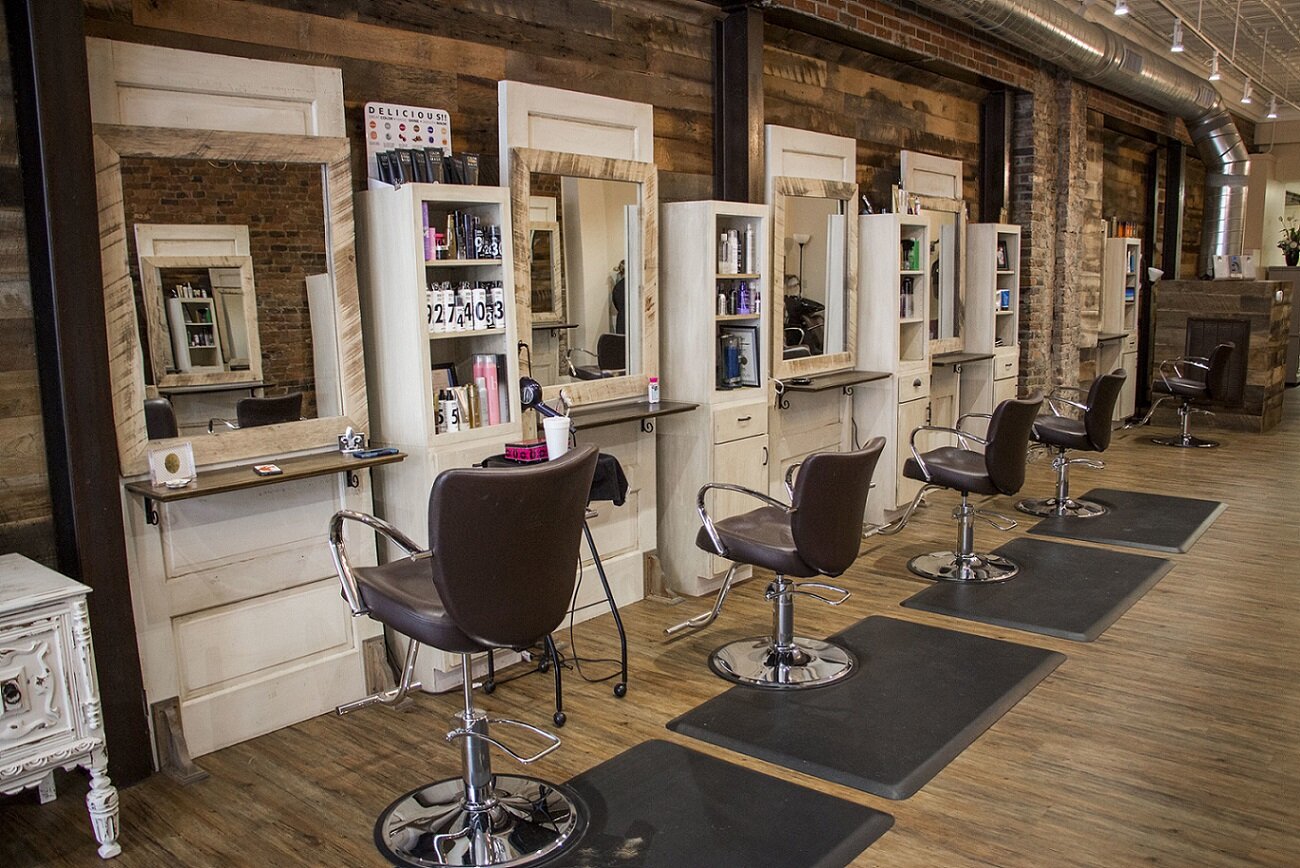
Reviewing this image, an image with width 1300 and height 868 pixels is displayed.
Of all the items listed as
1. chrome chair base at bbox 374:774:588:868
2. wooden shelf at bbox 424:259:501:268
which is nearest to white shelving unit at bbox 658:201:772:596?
wooden shelf at bbox 424:259:501:268

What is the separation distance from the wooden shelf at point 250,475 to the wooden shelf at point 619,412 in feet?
2.69

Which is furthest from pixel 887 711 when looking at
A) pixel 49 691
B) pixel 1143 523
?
pixel 1143 523

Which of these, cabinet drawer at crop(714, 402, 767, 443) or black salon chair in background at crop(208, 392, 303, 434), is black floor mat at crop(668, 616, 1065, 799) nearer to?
cabinet drawer at crop(714, 402, 767, 443)

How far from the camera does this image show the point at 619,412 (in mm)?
4254

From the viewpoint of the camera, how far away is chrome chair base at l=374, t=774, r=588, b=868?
2.62 metres

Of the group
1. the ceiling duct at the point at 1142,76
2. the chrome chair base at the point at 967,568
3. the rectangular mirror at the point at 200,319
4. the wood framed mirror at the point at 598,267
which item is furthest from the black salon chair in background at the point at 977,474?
the rectangular mirror at the point at 200,319

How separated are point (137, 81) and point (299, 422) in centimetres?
112

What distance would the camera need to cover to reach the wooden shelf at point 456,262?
351 centimetres

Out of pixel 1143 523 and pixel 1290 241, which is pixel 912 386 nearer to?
pixel 1143 523

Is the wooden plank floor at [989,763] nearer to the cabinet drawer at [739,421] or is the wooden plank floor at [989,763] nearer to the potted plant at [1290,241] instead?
the cabinet drawer at [739,421]

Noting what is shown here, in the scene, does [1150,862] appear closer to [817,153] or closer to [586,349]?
[586,349]

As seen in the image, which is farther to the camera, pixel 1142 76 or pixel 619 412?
pixel 1142 76

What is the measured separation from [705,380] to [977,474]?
4.29ft

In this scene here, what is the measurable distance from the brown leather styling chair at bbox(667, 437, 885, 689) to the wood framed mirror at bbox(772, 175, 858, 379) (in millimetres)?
1591
